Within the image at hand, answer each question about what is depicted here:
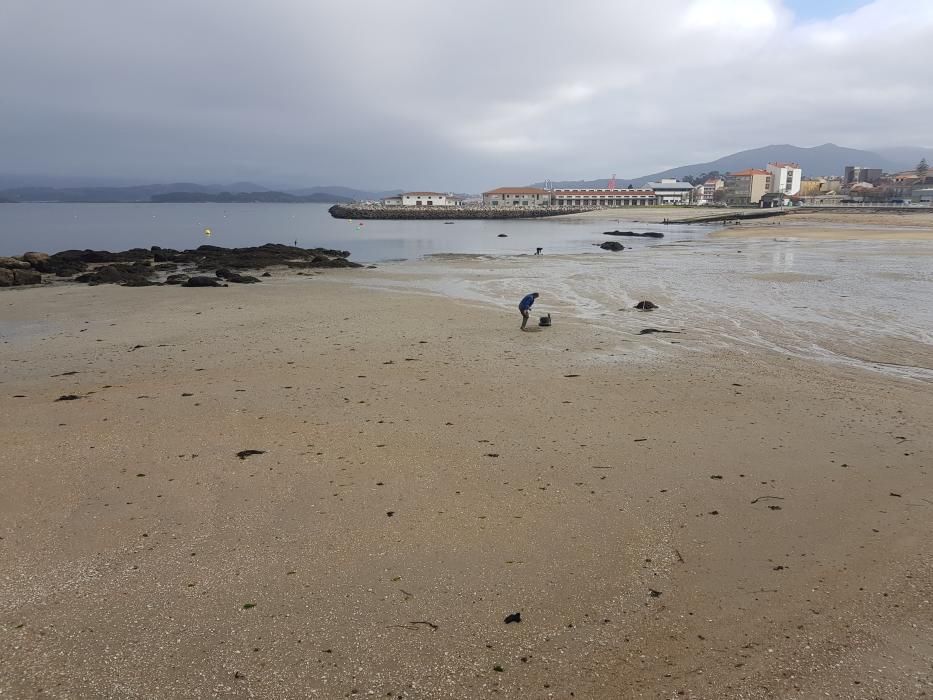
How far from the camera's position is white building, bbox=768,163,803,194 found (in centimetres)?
15750

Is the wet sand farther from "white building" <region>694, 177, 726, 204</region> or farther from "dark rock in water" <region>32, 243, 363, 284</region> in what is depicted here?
"white building" <region>694, 177, 726, 204</region>

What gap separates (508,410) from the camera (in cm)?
763

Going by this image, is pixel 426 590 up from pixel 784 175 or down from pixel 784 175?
down

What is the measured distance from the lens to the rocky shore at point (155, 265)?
22438 millimetres

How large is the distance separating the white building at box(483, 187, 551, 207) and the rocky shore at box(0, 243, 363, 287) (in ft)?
424

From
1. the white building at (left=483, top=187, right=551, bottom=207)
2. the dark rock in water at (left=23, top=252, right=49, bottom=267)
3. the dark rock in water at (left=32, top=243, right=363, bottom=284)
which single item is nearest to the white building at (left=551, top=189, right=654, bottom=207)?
the white building at (left=483, top=187, right=551, bottom=207)

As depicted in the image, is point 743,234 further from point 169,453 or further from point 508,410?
point 169,453

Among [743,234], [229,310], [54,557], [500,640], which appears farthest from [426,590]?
[743,234]

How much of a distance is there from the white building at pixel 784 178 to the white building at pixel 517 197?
6370 centimetres

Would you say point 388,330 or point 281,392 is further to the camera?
point 388,330

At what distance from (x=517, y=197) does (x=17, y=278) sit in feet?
494

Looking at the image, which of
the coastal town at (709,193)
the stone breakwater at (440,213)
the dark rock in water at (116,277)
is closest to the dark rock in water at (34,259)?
the dark rock in water at (116,277)

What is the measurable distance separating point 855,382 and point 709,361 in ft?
7.33

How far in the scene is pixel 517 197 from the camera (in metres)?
163
